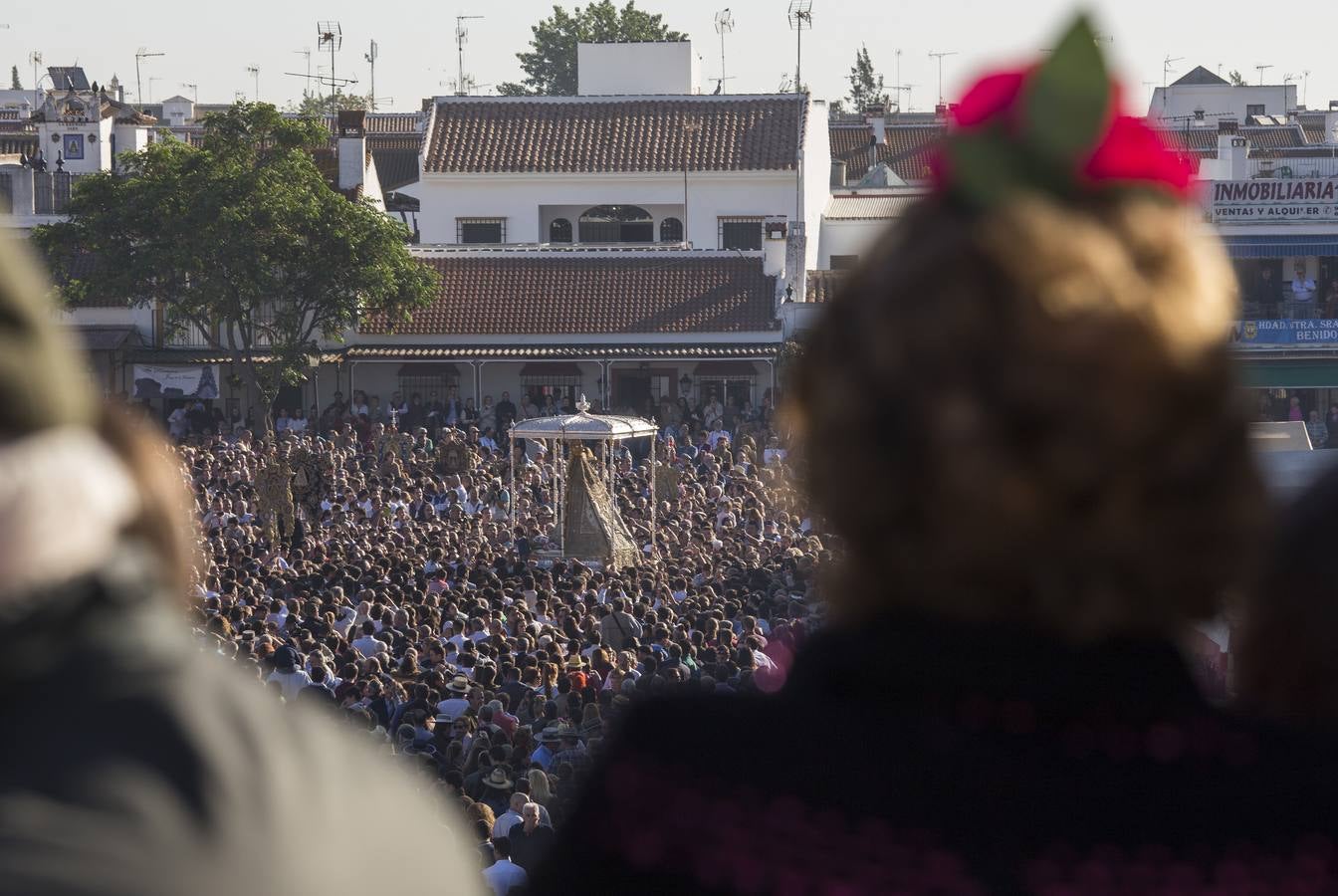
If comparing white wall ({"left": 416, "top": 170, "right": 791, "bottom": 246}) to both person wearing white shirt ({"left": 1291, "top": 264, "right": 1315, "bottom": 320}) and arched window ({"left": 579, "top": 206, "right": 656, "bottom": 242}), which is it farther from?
person wearing white shirt ({"left": 1291, "top": 264, "right": 1315, "bottom": 320})

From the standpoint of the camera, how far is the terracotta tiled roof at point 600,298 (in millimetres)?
38344

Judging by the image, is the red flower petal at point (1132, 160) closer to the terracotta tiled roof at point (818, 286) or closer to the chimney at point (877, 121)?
the terracotta tiled roof at point (818, 286)

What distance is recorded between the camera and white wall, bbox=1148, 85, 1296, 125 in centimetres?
6900

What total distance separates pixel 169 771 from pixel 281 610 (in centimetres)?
1420

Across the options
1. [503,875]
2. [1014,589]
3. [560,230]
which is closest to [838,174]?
[560,230]

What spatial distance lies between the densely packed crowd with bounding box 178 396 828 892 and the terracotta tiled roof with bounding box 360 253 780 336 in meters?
8.97

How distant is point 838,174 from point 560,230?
9.46m

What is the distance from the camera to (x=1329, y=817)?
5.36 ft

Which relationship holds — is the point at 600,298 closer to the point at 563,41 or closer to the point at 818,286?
the point at 818,286

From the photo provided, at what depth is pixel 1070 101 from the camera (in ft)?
5.32

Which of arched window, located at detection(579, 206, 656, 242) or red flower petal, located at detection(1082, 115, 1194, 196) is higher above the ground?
arched window, located at detection(579, 206, 656, 242)

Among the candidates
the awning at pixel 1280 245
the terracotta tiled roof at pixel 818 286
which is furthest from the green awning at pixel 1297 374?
the terracotta tiled roof at pixel 818 286

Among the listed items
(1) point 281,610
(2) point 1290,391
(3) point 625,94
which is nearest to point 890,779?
(1) point 281,610

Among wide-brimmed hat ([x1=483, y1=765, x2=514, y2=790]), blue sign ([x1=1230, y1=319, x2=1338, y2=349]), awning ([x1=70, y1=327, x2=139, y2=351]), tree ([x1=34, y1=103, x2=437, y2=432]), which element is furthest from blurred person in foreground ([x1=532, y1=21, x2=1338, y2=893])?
awning ([x1=70, y1=327, x2=139, y2=351])
